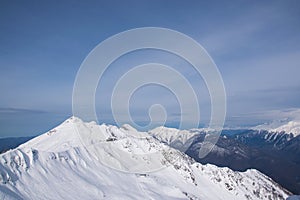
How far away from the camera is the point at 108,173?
124875mm

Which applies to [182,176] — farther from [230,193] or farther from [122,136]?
[122,136]

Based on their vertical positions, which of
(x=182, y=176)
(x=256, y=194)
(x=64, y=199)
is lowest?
(x=256, y=194)

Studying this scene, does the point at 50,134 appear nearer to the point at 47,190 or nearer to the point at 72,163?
the point at 72,163

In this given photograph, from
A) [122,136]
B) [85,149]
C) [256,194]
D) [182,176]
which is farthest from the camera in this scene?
[122,136]

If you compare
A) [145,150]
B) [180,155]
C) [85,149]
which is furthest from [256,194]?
[85,149]

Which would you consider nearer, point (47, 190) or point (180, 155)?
point (47, 190)

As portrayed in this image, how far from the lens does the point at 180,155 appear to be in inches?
7156

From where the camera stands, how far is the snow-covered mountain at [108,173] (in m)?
89.0

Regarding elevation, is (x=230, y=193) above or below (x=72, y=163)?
below

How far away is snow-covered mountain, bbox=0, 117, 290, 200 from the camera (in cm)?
8900

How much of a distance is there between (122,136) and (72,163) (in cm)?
7518

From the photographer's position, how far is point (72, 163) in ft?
379

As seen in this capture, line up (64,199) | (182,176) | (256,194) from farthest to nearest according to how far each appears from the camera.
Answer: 1. (256,194)
2. (182,176)
3. (64,199)

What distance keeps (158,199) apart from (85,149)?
4509cm
